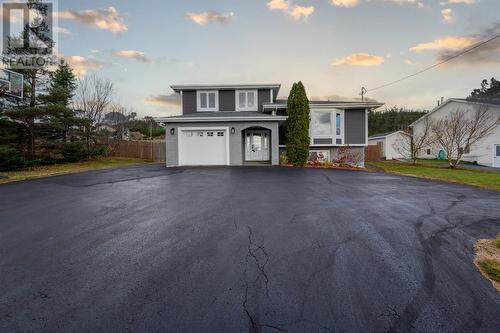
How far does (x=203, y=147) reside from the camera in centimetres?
1822

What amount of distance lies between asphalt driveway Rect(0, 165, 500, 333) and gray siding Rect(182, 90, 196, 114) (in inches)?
568

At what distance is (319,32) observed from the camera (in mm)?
16672

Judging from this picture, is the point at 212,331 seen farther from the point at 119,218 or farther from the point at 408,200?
the point at 408,200

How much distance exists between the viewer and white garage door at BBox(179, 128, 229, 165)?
1819 cm

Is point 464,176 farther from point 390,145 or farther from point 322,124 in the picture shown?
point 390,145

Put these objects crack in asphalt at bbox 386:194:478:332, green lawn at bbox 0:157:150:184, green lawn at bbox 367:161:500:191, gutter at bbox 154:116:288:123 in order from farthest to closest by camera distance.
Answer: gutter at bbox 154:116:288:123 < green lawn at bbox 0:157:150:184 < green lawn at bbox 367:161:500:191 < crack in asphalt at bbox 386:194:478:332

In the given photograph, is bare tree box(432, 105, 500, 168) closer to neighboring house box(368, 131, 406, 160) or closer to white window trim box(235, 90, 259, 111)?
neighboring house box(368, 131, 406, 160)

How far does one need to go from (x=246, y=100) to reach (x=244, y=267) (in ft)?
60.0

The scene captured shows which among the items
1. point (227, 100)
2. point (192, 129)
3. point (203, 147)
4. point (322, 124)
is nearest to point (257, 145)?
point (227, 100)

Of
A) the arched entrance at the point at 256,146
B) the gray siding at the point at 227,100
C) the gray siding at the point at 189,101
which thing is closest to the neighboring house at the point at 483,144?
the arched entrance at the point at 256,146

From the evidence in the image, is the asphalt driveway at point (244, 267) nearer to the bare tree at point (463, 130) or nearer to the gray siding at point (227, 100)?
the gray siding at point (227, 100)

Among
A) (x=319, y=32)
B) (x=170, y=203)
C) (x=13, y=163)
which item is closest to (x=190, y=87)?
(x=319, y=32)

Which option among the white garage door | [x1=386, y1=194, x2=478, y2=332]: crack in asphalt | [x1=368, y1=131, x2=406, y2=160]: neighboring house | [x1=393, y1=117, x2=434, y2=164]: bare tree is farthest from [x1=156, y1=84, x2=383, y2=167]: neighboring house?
[x1=368, y1=131, x2=406, y2=160]: neighboring house

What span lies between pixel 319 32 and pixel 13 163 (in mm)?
18829
